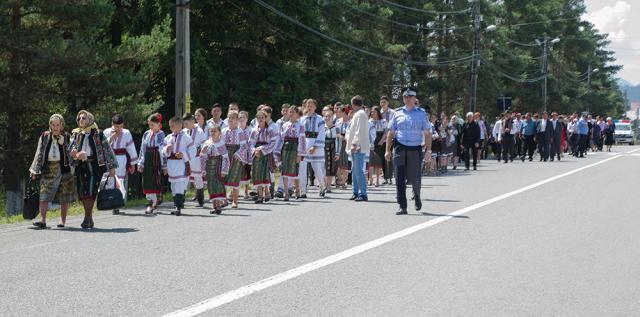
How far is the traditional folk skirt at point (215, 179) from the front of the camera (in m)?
15.3

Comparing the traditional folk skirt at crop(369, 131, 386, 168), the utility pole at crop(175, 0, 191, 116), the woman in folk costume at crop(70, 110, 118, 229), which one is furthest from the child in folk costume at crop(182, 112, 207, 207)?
the traditional folk skirt at crop(369, 131, 386, 168)

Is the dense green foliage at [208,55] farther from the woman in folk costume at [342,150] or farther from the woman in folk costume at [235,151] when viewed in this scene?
the woman in folk costume at [235,151]

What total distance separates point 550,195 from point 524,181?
14.7 feet

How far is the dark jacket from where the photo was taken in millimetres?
30141

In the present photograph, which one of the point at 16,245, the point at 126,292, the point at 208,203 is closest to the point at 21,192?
the point at 208,203

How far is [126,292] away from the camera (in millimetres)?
7688

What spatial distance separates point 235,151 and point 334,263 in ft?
24.9

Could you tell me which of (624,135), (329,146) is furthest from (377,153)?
(624,135)

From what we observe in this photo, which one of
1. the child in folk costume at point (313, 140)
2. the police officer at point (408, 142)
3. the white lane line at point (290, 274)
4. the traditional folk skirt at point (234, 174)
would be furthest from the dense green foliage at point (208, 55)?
the white lane line at point (290, 274)

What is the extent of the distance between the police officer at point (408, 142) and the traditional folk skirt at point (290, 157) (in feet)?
12.7

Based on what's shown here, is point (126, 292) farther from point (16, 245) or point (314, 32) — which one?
point (314, 32)

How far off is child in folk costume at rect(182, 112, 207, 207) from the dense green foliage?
1146cm

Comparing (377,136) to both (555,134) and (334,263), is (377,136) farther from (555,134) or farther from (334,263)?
(555,134)

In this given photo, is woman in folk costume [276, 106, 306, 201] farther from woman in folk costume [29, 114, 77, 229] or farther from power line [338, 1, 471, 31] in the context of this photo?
power line [338, 1, 471, 31]
